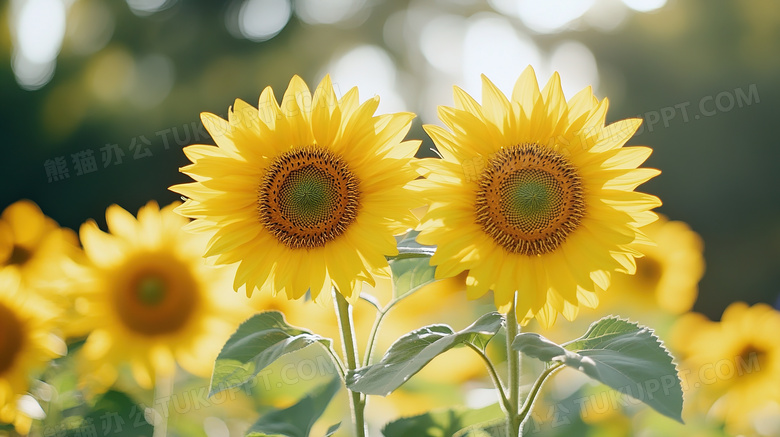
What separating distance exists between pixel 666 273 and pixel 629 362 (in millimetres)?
1600

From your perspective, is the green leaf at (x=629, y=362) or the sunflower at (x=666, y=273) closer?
the green leaf at (x=629, y=362)

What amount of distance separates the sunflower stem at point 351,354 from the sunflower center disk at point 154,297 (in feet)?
2.31

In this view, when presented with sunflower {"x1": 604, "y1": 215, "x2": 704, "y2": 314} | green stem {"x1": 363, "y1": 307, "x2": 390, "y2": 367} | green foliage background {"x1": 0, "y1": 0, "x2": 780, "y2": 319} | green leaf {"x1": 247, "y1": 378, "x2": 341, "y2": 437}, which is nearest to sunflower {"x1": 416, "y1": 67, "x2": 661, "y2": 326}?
green stem {"x1": 363, "y1": 307, "x2": 390, "y2": 367}

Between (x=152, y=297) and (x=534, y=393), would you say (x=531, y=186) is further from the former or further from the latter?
(x=152, y=297)

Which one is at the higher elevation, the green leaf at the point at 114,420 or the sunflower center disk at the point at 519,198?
the sunflower center disk at the point at 519,198

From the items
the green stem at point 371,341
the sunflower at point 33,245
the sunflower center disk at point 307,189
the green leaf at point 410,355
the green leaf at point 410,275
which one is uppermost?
the sunflower at point 33,245

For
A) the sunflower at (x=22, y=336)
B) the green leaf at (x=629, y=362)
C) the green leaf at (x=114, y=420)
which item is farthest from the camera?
the sunflower at (x=22, y=336)

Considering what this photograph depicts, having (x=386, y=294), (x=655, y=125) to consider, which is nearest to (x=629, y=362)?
(x=386, y=294)

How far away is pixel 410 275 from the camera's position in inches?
45.2

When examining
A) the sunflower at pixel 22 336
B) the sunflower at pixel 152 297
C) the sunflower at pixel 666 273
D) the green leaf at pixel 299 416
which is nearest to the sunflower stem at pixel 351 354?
the green leaf at pixel 299 416

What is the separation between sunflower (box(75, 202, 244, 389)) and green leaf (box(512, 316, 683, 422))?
2.93ft

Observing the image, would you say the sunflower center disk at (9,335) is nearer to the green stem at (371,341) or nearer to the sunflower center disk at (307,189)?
the sunflower center disk at (307,189)

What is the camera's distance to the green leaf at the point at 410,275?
1134 mm

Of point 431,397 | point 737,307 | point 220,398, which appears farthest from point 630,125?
point 737,307
